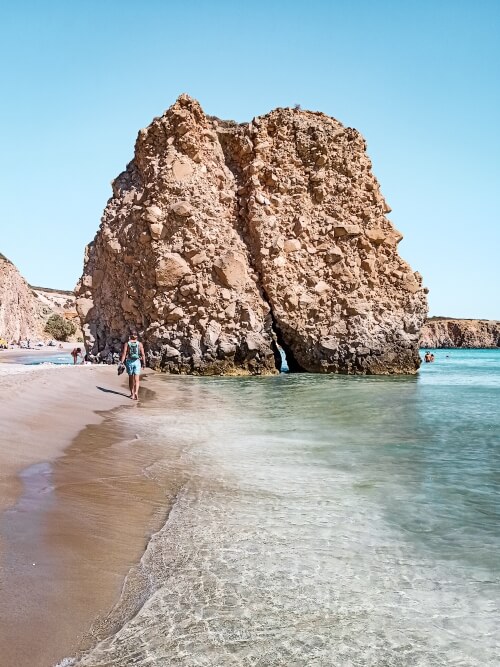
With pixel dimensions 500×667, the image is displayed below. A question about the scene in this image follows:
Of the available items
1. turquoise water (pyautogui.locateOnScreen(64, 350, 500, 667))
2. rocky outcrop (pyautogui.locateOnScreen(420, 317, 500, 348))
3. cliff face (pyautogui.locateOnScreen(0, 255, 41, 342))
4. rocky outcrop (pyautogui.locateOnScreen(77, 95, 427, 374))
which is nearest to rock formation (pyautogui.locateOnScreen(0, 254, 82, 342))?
cliff face (pyautogui.locateOnScreen(0, 255, 41, 342))

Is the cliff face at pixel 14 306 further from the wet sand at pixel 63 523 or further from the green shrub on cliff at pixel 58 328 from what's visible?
the wet sand at pixel 63 523

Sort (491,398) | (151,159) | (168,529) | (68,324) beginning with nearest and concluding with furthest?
1. (168,529)
2. (491,398)
3. (151,159)
4. (68,324)

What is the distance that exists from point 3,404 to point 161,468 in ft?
12.0

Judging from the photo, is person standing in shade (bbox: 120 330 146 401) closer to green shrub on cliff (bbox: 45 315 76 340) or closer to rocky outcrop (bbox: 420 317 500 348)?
green shrub on cliff (bbox: 45 315 76 340)

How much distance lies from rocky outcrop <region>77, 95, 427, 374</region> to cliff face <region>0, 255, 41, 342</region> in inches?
1503

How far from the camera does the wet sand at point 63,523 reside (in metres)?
2.88

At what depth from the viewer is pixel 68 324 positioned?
3044 inches

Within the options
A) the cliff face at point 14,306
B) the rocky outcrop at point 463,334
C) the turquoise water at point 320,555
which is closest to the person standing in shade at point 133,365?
the turquoise water at point 320,555

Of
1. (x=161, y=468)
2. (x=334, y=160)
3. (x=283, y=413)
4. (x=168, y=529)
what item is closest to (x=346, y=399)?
(x=283, y=413)

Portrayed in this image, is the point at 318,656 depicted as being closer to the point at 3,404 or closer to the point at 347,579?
the point at 347,579

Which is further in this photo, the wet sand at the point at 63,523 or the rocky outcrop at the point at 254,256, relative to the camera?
the rocky outcrop at the point at 254,256

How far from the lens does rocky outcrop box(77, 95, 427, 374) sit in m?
21.9

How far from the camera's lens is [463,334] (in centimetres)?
11262

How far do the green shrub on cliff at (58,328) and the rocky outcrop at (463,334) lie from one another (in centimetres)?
7022
